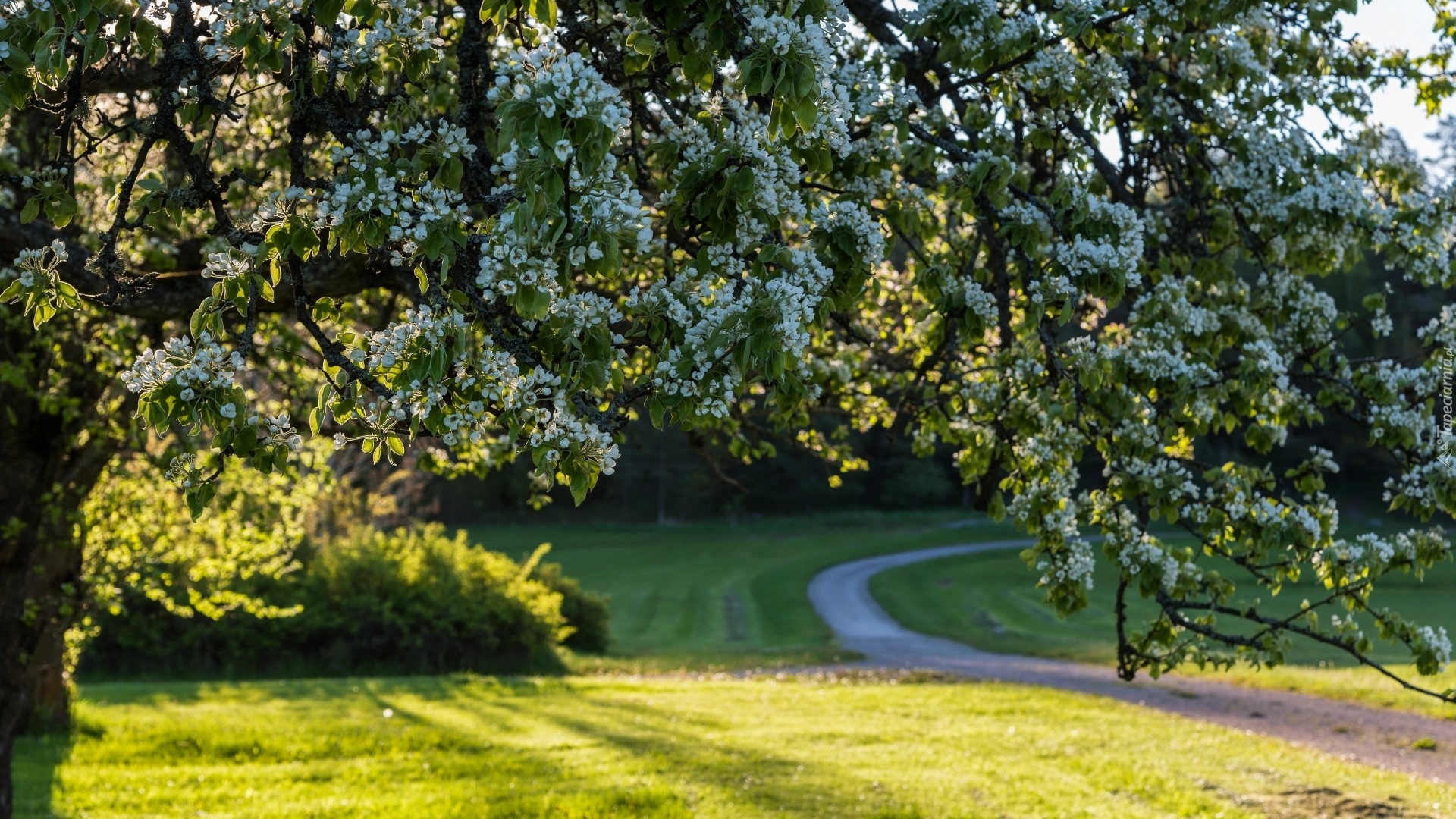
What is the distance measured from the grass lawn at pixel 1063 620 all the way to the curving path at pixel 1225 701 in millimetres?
687

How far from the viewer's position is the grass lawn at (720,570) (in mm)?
30375

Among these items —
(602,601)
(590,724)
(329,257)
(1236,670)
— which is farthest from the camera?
(602,601)

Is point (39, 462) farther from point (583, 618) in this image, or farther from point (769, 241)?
point (583, 618)

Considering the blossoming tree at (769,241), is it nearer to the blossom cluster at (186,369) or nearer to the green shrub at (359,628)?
the blossom cluster at (186,369)

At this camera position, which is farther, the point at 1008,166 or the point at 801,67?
the point at 1008,166

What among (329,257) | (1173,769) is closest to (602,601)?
(1173,769)

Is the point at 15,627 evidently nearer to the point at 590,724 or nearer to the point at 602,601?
the point at 590,724

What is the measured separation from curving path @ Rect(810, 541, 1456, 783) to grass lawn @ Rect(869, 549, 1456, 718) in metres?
0.69

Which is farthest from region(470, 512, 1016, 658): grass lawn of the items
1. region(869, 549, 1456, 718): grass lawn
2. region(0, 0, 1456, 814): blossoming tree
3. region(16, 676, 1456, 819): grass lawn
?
region(0, 0, 1456, 814): blossoming tree

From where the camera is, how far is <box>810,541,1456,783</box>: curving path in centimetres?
1354

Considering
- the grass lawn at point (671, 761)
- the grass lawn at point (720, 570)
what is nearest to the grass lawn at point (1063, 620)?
the grass lawn at point (720, 570)

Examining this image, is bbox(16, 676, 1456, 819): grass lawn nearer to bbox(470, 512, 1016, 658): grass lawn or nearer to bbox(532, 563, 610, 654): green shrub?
bbox(470, 512, 1016, 658): grass lawn

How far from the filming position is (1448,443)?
5.32 meters

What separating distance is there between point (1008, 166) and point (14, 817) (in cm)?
956
